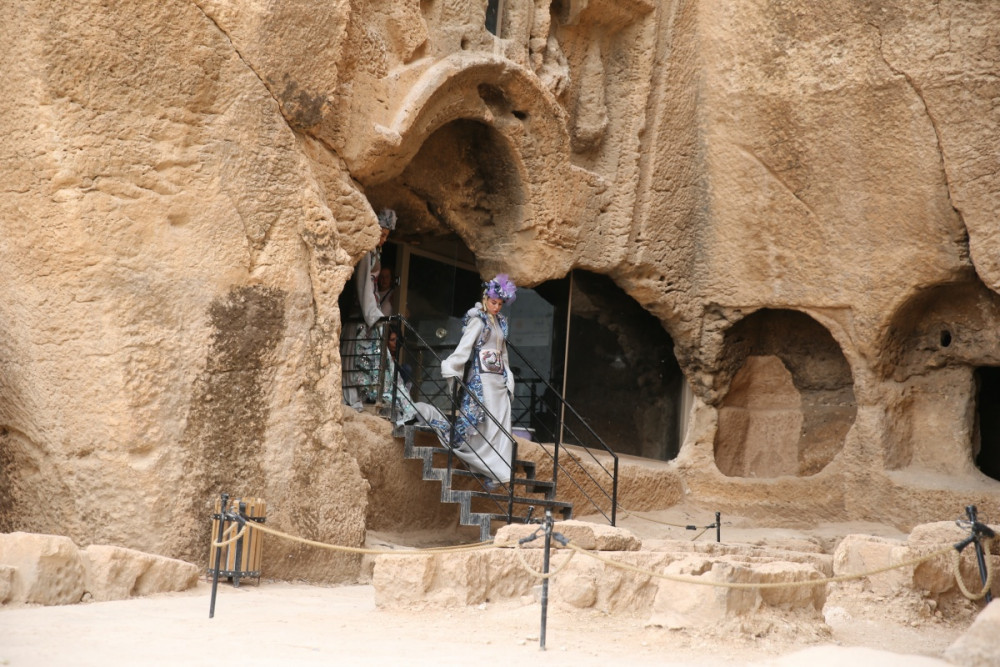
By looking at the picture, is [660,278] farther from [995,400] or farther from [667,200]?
[995,400]

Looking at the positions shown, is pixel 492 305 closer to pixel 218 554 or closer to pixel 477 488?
pixel 477 488

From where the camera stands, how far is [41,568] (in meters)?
5.66

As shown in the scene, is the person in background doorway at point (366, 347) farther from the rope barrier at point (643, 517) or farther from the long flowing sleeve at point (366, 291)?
the rope barrier at point (643, 517)

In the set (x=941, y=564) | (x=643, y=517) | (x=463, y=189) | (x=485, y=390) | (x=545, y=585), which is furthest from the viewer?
(x=643, y=517)

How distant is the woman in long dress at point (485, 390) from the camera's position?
880cm

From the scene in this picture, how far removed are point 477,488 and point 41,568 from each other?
4.46 meters

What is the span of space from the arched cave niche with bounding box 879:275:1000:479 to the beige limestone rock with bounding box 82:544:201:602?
6818 mm

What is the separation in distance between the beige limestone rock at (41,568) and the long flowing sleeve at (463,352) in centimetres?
358

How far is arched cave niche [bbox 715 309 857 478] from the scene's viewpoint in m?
11.5

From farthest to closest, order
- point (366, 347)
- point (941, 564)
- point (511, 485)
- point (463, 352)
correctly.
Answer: point (366, 347) < point (463, 352) < point (511, 485) < point (941, 564)

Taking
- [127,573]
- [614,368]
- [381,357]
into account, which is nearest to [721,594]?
[127,573]

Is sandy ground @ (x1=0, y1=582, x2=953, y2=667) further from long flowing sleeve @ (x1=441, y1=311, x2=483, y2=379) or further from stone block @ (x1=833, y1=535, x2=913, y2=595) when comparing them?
long flowing sleeve @ (x1=441, y1=311, x2=483, y2=379)

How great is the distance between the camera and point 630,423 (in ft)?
38.1

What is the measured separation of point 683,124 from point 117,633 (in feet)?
24.6
